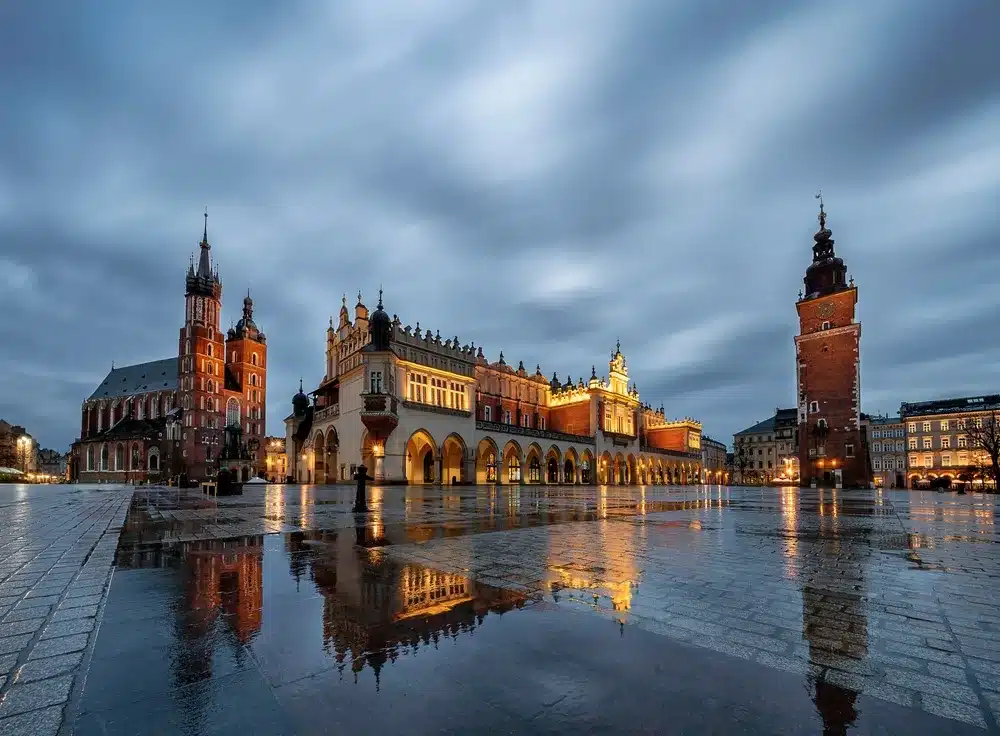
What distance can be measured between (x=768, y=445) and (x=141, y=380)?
135003 mm

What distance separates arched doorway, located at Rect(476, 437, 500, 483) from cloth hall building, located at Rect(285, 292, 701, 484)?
4.8 inches

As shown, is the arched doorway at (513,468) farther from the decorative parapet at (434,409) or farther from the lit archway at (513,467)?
the decorative parapet at (434,409)

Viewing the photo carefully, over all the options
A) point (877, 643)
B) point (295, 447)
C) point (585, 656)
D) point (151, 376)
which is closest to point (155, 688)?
point (585, 656)

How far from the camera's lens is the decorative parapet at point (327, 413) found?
49731 millimetres

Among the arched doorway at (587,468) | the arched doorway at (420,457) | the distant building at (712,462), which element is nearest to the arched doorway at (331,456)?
the arched doorway at (420,457)

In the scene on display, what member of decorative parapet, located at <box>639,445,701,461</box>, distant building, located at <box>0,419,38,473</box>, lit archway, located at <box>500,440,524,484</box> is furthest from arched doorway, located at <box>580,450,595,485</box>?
distant building, located at <box>0,419,38,473</box>

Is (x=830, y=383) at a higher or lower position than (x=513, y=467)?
higher

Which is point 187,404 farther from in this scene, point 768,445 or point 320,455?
point 768,445

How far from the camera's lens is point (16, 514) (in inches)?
538

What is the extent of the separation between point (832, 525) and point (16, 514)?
20.4 metres

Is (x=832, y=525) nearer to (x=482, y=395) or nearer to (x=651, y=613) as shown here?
(x=651, y=613)

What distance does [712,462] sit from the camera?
115625 millimetres

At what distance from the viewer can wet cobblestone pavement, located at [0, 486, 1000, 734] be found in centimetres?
252

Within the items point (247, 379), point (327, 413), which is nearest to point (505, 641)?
point (327, 413)
